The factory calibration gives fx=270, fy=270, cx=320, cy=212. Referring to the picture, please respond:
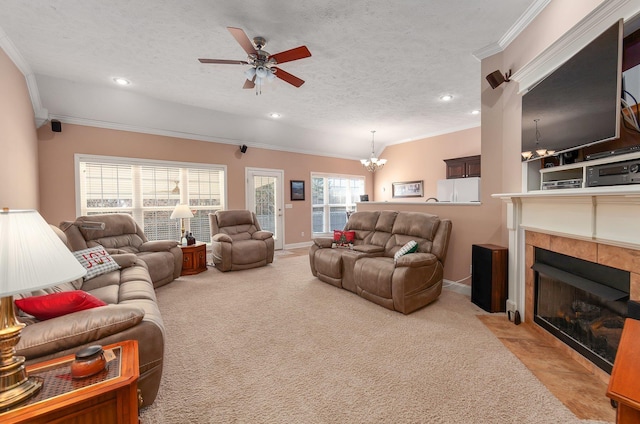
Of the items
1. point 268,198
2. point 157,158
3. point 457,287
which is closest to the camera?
point 457,287

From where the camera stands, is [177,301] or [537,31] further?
[177,301]

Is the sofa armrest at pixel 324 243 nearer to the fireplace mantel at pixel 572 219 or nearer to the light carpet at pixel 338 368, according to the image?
the light carpet at pixel 338 368

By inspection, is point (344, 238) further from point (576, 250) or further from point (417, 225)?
point (576, 250)

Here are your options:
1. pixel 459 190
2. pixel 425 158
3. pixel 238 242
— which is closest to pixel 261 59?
pixel 238 242

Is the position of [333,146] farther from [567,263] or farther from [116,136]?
[567,263]

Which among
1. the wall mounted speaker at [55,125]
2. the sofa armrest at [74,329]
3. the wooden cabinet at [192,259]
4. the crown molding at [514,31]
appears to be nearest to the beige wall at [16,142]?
the wall mounted speaker at [55,125]

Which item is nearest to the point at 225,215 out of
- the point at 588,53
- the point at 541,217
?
the point at 541,217

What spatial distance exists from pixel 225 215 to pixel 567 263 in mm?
4896

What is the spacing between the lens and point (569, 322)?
2158mm

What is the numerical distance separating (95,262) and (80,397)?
2.36 metres

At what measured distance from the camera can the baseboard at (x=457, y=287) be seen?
3.47 metres

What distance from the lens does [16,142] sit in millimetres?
3078

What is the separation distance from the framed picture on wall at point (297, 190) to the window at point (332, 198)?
0.43m

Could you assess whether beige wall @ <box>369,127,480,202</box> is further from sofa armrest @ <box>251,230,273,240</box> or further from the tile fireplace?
sofa armrest @ <box>251,230,273,240</box>
